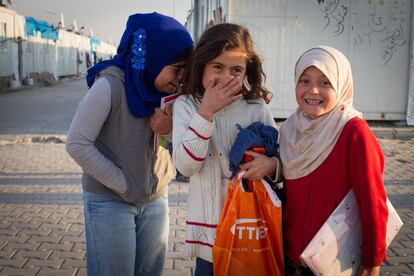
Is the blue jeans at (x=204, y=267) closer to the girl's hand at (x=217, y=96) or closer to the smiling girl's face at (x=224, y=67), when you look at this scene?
the girl's hand at (x=217, y=96)

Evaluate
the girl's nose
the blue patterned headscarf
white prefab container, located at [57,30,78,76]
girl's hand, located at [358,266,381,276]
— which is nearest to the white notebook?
girl's hand, located at [358,266,381,276]

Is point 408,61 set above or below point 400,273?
above

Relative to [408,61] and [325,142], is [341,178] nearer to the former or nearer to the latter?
[325,142]

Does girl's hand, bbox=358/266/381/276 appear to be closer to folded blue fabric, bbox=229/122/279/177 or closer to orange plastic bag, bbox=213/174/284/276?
orange plastic bag, bbox=213/174/284/276

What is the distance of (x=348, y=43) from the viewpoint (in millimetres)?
→ 9969

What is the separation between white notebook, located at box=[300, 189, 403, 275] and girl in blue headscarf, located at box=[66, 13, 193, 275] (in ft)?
2.88

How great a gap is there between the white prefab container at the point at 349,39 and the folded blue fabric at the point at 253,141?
25.6 ft

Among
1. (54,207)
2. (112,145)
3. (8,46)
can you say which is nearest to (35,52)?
(8,46)

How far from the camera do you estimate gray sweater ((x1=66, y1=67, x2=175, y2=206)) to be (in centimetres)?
208

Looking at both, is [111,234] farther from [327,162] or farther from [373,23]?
[373,23]

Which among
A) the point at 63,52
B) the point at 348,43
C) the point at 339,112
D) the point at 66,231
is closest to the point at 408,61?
the point at 348,43

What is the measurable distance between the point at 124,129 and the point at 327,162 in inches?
38.2

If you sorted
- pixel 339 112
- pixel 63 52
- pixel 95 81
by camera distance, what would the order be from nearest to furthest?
pixel 339 112 < pixel 95 81 < pixel 63 52

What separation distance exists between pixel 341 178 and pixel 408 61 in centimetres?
929
